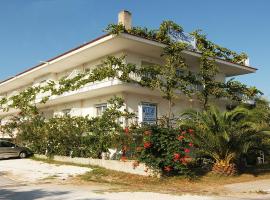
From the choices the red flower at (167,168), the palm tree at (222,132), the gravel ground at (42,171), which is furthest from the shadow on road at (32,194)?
the palm tree at (222,132)

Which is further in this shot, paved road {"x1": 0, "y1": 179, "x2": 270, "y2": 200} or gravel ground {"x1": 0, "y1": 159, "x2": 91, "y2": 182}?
gravel ground {"x1": 0, "y1": 159, "x2": 91, "y2": 182}

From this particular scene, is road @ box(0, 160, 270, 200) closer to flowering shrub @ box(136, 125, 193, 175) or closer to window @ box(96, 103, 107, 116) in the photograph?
flowering shrub @ box(136, 125, 193, 175)

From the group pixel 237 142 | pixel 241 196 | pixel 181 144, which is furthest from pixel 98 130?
pixel 241 196

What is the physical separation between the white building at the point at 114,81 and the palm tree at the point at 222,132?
21.4 feet

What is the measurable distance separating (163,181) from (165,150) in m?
1.30

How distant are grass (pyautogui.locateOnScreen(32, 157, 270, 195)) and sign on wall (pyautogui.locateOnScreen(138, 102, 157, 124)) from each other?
6590 mm

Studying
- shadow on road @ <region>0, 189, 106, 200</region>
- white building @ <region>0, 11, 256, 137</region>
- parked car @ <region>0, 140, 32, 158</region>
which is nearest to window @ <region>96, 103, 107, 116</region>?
white building @ <region>0, 11, 256, 137</region>

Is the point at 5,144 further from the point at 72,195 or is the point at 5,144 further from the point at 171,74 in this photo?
the point at 72,195

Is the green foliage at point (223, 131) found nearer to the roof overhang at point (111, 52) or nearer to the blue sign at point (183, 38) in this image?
the roof overhang at point (111, 52)

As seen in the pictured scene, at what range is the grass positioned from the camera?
44.1 ft

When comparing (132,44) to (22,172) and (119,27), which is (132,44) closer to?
(119,27)

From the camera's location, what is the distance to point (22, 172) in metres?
17.8

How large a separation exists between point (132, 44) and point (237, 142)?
914cm

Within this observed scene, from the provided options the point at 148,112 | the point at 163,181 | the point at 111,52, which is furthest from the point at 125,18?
the point at 163,181
